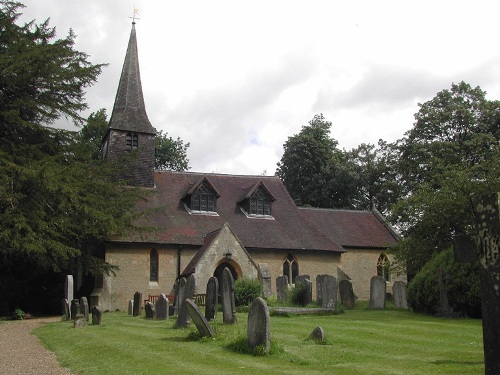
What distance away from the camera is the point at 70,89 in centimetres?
2955

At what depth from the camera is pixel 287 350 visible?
11875 millimetres

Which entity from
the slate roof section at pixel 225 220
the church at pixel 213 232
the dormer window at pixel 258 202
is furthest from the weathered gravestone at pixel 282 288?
the dormer window at pixel 258 202

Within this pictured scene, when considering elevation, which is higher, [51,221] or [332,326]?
[51,221]

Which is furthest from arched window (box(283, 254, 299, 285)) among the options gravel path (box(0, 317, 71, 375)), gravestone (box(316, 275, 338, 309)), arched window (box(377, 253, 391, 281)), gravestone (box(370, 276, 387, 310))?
gravel path (box(0, 317, 71, 375))

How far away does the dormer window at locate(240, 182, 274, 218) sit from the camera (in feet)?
116

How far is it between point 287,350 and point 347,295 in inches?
588

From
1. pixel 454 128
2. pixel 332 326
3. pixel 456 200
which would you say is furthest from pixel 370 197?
pixel 332 326

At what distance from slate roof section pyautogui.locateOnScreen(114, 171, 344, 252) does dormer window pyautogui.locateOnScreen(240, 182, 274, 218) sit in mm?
418

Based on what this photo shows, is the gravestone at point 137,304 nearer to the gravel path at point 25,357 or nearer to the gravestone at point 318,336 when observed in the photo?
the gravel path at point 25,357

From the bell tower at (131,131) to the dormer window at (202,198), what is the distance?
Result: 272cm

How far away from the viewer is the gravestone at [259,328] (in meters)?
11.6

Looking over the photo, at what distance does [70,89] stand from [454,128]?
85.8ft

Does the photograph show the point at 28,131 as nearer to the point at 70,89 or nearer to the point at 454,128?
the point at 70,89

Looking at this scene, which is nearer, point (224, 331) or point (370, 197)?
point (224, 331)
